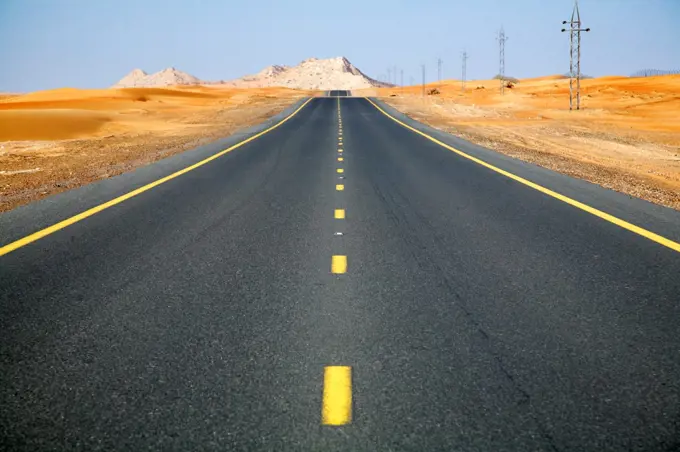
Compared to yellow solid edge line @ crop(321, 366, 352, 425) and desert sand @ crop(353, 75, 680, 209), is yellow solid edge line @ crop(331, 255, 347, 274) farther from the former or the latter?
desert sand @ crop(353, 75, 680, 209)

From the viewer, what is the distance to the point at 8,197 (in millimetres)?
13547

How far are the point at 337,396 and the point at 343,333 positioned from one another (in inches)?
44.2

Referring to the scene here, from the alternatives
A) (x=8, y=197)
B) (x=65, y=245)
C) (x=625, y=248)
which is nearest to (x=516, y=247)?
(x=625, y=248)

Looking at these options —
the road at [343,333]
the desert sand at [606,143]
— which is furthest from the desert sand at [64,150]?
the desert sand at [606,143]

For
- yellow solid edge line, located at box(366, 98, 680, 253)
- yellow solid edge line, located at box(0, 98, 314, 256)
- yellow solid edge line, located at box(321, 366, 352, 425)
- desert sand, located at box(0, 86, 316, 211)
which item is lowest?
yellow solid edge line, located at box(321, 366, 352, 425)

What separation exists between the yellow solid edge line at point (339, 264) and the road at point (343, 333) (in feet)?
0.10

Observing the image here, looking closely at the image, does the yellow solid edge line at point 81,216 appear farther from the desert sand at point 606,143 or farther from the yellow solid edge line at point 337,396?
the desert sand at point 606,143

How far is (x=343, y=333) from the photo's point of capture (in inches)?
203

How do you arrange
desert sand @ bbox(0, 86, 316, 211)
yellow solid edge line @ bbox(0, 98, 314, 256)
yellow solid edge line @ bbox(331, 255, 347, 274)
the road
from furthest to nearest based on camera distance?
1. desert sand @ bbox(0, 86, 316, 211)
2. yellow solid edge line @ bbox(0, 98, 314, 256)
3. yellow solid edge line @ bbox(331, 255, 347, 274)
4. the road

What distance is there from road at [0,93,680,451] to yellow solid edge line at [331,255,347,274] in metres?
0.03

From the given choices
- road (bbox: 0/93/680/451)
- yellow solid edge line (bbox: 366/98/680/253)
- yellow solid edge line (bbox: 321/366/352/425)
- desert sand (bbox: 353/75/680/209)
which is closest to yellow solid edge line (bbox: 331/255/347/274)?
road (bbox: 0/93/680/451)

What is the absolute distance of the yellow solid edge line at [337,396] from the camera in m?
3.76

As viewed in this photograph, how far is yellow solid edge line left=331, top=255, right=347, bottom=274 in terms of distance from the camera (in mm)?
7152

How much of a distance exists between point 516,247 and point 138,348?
4826mm
